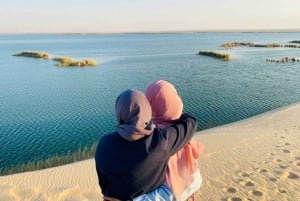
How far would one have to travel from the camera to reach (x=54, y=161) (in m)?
11.4

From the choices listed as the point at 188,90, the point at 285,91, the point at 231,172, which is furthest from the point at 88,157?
the point at 285,91

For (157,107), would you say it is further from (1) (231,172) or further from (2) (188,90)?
(2) (188,90)

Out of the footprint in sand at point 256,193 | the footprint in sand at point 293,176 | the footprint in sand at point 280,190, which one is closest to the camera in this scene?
the footprint in sand at point 256,193

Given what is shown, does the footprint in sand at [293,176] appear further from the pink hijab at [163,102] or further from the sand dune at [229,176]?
the pink hijab at [163,102]

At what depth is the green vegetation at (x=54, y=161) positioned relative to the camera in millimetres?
10836

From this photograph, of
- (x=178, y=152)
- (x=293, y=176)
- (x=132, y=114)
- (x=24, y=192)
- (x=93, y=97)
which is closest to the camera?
(x=132, y=114)

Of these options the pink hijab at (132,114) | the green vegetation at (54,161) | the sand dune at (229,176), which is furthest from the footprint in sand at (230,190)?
the green vegetation at (54,161)

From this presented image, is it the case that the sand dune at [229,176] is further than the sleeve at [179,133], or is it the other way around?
the sand dune at [229,176]

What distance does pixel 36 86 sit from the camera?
87.2ft

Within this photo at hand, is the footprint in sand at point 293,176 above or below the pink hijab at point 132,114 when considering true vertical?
below

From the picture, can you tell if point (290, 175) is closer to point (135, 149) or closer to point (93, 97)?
point (135, 149)

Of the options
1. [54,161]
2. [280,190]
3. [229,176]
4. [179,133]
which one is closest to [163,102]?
[179,133]

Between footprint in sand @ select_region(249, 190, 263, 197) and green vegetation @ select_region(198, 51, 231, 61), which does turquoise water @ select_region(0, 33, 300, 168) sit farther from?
footprint in sand @ select_region(249, 190, 263, 197)

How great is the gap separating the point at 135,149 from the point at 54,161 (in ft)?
29.1
